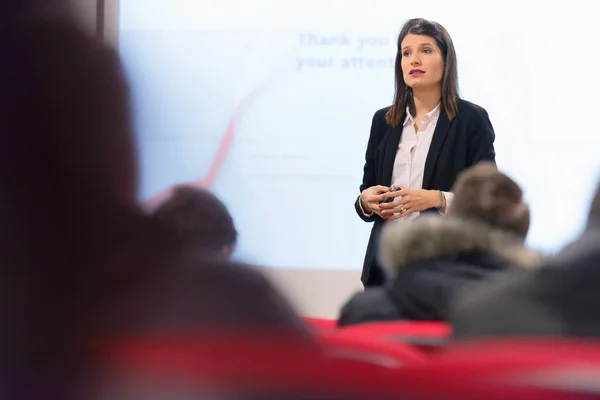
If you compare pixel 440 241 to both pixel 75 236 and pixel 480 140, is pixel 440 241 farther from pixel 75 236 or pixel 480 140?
pixel 480 140

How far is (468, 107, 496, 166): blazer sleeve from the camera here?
83.9 inches

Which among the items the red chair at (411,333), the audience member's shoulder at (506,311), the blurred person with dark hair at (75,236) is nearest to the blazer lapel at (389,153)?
the red chair at (411,333)

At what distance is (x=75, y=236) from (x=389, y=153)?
5.69ft

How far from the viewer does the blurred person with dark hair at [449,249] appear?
31.9 inches

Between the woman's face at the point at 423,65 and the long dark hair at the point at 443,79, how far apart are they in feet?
0.05

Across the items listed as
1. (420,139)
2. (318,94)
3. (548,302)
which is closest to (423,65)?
(420,139)

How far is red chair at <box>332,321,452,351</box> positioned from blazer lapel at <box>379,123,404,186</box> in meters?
1.42

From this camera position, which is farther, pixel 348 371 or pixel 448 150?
pixel 448 150

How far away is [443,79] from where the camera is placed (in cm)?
222

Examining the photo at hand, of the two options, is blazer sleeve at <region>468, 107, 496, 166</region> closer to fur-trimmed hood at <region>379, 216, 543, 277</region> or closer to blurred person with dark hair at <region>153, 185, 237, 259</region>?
fur-trimmed hood at <region>379, 216, 543, 277</region>

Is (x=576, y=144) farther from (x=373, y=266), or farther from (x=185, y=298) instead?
(x=185, y=298)

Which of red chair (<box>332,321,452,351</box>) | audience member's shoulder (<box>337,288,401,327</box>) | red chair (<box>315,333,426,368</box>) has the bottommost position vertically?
audience member's shoulder (<box>337,288,401,327</box>)

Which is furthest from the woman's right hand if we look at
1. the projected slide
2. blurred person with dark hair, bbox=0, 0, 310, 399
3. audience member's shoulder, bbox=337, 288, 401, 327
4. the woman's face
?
blurred person with dark hair, bbox=0, 0, 310, 399

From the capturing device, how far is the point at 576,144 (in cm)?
335
